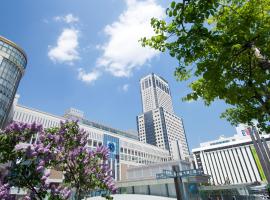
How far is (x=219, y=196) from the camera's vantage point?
42562 millimetres

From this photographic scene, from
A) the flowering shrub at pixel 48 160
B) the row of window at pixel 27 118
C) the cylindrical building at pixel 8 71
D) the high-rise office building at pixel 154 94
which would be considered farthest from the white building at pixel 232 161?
the flowering shrub at pixel 48 160

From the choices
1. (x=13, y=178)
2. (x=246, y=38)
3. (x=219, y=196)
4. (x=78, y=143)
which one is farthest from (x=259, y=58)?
(x=219, y=196)

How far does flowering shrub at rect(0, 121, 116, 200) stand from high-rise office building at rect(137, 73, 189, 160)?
12694 cm

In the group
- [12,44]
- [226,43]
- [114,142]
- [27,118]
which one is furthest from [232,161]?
[226,43]

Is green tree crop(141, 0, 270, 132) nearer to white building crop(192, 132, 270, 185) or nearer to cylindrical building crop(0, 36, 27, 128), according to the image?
cylindrical building crop(0, 36, 27, 128)

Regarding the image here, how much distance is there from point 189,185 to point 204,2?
29.0m

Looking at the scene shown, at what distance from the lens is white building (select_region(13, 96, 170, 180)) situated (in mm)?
58969

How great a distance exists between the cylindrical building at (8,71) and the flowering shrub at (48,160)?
115 feet

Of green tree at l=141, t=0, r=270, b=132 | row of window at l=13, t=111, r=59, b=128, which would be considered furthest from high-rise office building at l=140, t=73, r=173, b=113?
green tree at l=141, t=0, r=270, b=132

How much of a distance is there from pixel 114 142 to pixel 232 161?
2963 inches

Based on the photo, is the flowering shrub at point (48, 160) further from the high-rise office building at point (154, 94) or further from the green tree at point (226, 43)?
the high-rise office building at point (154, 94)

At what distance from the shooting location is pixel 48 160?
7.38m

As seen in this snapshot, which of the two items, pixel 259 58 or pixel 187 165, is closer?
pixel 259 58

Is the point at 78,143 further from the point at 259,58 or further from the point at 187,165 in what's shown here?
the point at 187,165
